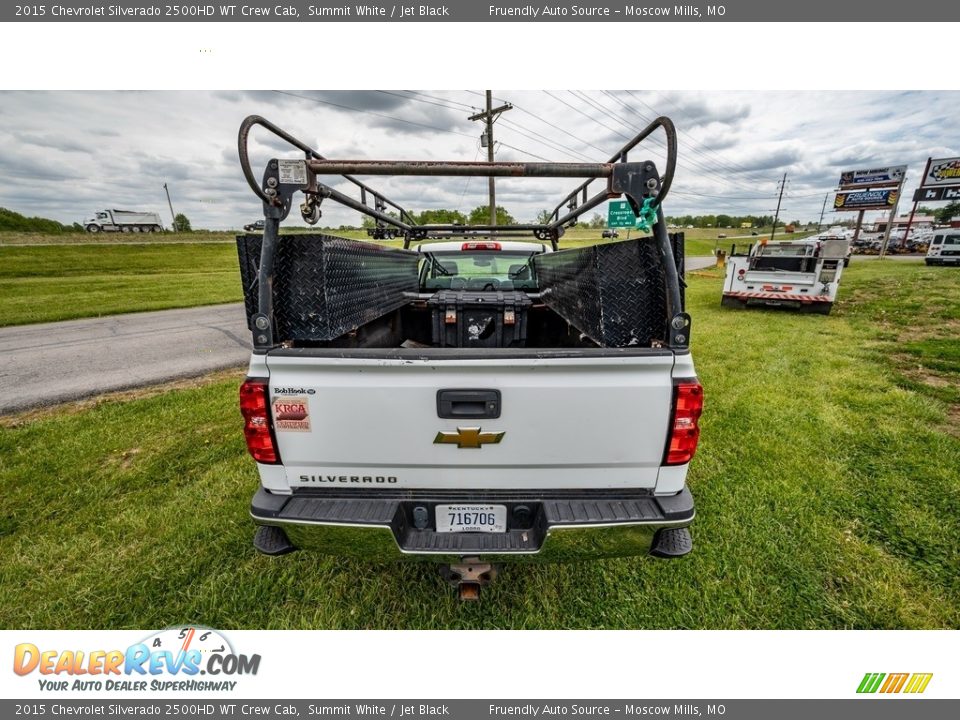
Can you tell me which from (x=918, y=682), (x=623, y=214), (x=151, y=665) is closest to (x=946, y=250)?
(x=918, y=682)

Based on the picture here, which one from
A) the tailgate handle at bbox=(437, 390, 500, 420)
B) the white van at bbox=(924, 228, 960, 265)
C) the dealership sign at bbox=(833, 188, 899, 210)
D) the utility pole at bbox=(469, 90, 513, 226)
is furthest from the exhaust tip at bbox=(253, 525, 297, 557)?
the dealership sign at bbox=(833, 188, 899, 210)

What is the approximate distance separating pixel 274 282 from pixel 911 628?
3.73 m

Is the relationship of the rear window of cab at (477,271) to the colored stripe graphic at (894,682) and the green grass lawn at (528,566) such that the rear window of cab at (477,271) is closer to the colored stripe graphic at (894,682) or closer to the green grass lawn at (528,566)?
the green grass lawn at (528,566)

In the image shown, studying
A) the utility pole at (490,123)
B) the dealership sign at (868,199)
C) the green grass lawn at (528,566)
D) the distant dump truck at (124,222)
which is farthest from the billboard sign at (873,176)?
the distant dump truck at (124,222)

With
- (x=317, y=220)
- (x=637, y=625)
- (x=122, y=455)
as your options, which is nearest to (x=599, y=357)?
(x=637, y=625)

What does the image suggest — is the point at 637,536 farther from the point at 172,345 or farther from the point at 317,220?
the point at 172,345

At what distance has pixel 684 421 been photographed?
1731mm

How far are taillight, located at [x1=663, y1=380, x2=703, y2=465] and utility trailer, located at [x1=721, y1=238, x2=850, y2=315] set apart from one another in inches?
404

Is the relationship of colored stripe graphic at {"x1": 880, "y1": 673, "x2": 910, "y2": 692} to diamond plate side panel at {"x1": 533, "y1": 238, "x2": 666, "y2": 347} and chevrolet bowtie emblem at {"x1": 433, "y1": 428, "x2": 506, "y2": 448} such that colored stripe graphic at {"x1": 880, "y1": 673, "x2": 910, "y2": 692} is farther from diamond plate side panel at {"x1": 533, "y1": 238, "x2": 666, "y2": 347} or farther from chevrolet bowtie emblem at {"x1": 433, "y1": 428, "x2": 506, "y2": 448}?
chevrolet bowtie emblem at {"x1": 433, "y1": 428, "x2": 506, "y2": 448}

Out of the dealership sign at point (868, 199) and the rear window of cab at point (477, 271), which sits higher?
the dealership sign at point (868, 199)

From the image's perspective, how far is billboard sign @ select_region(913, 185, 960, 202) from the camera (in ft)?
105

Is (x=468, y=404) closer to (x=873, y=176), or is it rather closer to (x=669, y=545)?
(x=669, y=545)

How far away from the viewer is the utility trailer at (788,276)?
9.13 metres

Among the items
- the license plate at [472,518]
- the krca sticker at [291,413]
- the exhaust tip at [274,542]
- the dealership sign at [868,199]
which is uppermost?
the dealership sign at [868,199]
